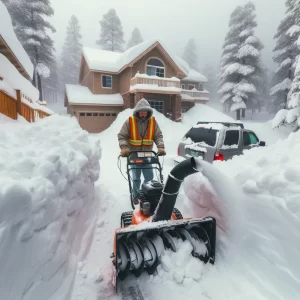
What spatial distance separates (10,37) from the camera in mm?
8148

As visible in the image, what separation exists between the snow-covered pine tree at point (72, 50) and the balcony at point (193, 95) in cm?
3346

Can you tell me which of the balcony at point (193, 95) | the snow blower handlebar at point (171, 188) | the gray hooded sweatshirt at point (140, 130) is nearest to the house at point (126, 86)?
the balcony at point (193, 95)

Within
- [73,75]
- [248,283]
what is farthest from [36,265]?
[73,75]

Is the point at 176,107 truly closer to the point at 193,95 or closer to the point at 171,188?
the point at 193,95

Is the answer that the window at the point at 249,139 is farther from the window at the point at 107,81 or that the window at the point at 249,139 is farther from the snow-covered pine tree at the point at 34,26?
the snow-covered pine tree at the point at 34,26

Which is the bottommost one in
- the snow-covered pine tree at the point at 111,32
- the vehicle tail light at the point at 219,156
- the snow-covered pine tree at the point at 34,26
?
the vehicle tail light at the point at 219,156

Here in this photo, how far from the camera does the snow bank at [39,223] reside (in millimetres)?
1576

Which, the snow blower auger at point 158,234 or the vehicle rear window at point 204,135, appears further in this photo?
the vehicle rear window at point 204,135

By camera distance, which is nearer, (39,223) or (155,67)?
(39,223)

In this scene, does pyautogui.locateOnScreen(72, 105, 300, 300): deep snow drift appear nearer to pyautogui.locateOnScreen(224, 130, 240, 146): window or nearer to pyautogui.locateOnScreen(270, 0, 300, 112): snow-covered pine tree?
pyautogui.locateOnScreen(224, 130, 240, 146): window

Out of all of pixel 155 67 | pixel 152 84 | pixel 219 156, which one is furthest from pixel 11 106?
pixel 155 67

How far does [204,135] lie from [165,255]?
411 cm

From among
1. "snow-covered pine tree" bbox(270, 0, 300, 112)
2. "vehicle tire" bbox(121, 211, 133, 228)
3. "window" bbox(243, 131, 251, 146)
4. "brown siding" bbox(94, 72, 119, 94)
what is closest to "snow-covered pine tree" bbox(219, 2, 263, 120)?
"snow-covered pine tree" bbox(270, 0, 300, 112)

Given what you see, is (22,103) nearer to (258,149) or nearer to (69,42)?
(258,149)
